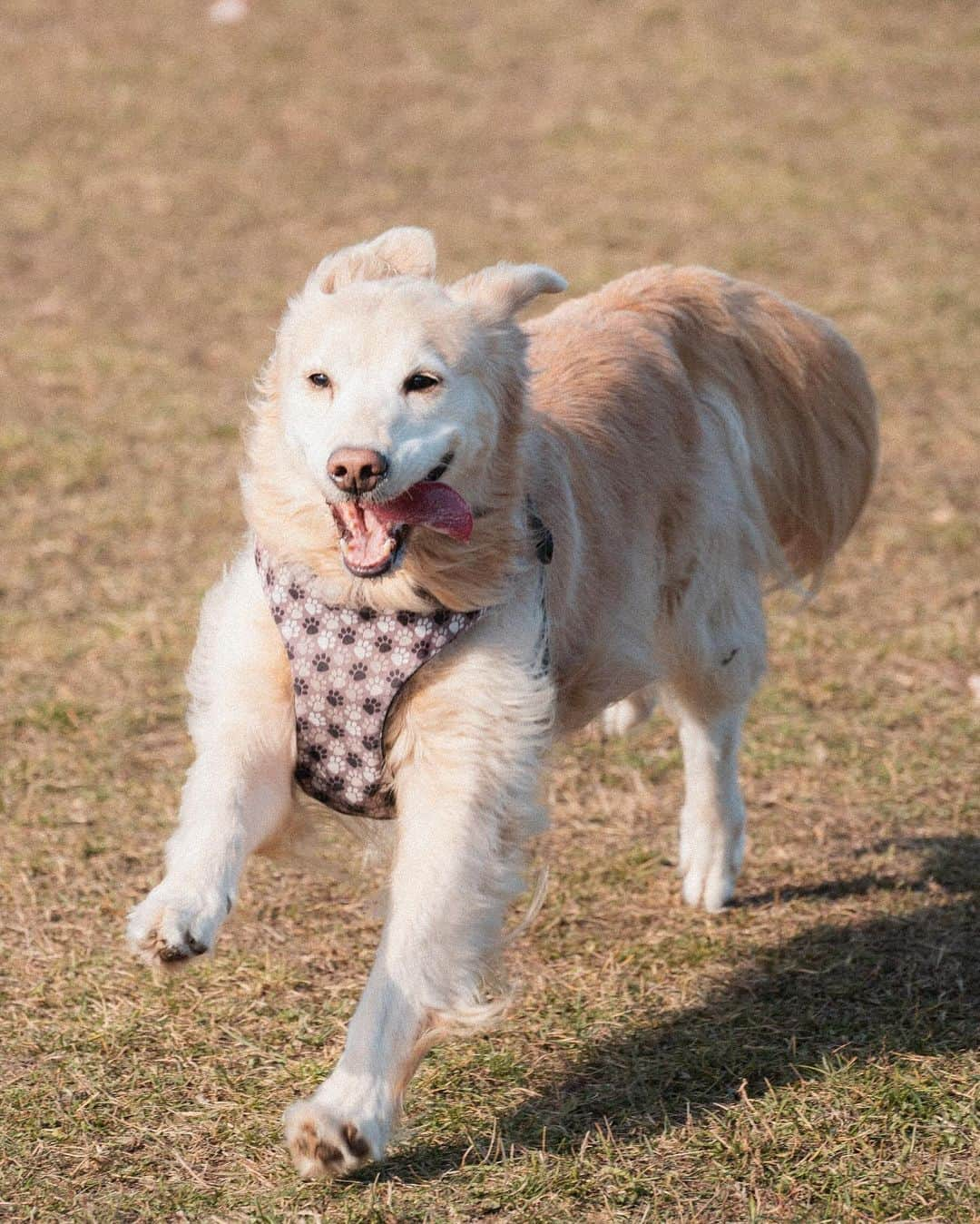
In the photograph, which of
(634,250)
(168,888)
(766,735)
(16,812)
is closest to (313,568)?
(168,888)

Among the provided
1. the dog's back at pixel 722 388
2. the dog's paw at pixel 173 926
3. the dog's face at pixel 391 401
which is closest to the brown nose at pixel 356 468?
the dog's face at pixel 391 401

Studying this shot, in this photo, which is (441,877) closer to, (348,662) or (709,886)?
(348,662)

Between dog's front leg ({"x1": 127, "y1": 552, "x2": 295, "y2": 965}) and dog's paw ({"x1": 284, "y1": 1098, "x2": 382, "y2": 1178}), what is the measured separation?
0.37m

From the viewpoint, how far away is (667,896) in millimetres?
4723

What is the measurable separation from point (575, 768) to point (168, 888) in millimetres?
2416

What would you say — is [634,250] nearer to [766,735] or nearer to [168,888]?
[766,735]

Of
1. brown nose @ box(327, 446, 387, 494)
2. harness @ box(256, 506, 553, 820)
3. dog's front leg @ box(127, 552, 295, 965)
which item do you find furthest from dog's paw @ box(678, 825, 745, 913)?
brown nose @ box(327, 446, 387, 494)

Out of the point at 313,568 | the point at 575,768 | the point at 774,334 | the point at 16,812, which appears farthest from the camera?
the point at 575,768

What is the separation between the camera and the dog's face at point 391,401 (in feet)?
10.5

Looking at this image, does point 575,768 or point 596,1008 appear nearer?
point 596,1008

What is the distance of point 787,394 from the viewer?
15.5 feet

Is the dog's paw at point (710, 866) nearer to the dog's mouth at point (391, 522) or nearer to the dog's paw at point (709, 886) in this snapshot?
the dog's paw at point (709, 886)

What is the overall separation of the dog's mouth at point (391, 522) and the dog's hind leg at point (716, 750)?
1.37 m

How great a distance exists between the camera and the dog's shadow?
365 cm
